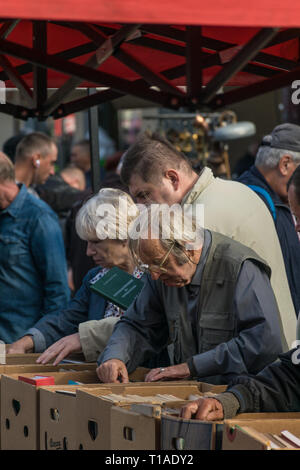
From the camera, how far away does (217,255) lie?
3053 millimetres

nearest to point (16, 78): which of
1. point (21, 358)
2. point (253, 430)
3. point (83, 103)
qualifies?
point (83, 103)

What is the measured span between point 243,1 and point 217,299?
3.78 ft

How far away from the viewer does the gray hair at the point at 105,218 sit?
3.69 m

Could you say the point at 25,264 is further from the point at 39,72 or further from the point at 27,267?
the point at 39,72

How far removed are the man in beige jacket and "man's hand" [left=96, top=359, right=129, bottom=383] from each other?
636 mm

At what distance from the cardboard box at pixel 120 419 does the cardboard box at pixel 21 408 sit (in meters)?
0.28

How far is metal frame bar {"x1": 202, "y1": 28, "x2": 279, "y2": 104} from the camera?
8.92 feet

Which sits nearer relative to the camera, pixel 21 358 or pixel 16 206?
pixel 21 358

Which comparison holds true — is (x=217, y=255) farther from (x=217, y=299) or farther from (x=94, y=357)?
(x=94, y=357)

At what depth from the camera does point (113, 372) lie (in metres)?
3.14

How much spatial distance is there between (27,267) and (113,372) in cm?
187

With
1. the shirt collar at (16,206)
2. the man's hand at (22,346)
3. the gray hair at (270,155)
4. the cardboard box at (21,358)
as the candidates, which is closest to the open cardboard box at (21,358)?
the cardboard box at (21,358)

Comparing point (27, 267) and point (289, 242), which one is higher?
point (289, 242)

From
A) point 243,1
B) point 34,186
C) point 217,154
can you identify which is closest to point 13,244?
point 34,186
